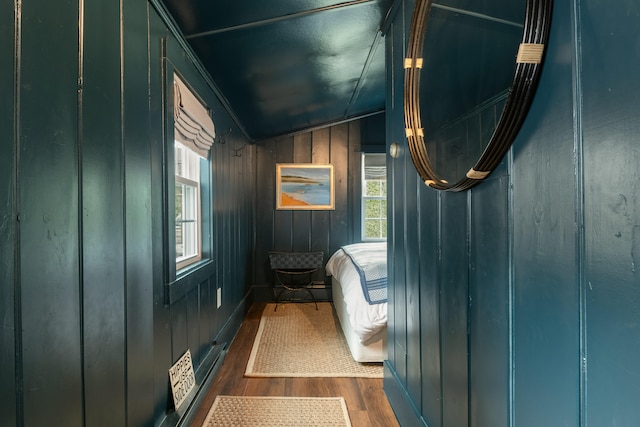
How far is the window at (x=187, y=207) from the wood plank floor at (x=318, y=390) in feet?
2.65

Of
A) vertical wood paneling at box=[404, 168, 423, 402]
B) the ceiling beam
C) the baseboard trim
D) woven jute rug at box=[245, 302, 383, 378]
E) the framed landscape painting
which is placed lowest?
woven jute rug at box=[245, 302, 383, 378]

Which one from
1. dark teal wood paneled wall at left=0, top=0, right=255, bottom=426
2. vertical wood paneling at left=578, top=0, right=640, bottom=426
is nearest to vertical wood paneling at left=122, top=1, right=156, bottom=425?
dark teal wood paneled wall at left=0, top=0, right=255, bottom=426

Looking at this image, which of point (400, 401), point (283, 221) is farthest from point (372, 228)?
point (400, 401)

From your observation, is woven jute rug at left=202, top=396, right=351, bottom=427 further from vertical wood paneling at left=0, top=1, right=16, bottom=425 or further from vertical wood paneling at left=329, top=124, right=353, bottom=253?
vertical wood paneling at left=329, top=124, right=353, bottom=253

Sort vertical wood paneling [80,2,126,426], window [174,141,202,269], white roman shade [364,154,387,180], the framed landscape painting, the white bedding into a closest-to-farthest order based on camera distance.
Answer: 1. vertical wood paneling [80,2,126,426]
2. window [174,141,202,269]
3. the white bedding
4. the framed landscape painting
5. white roman shade [364,154,387,180]

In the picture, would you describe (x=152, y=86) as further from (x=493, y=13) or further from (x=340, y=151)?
(x=340, y=151)

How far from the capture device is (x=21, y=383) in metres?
0.72

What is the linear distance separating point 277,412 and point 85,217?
4.72ft

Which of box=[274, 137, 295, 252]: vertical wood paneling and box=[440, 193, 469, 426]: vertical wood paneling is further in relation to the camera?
box=[274, 137, 295, 252]: vertical wood paneling

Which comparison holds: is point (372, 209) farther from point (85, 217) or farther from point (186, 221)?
point (85, 217)

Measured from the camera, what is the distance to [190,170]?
219 cm

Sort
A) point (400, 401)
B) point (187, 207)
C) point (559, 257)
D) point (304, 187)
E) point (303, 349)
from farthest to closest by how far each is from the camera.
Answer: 1. point (304, 187)
2. point (303, 349)
3. point (187, 207)
4. point (400, 401)
5. point (559, 257)

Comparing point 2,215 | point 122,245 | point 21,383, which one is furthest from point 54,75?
point 21,383

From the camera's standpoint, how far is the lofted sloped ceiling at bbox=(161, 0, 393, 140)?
5.39 feet
